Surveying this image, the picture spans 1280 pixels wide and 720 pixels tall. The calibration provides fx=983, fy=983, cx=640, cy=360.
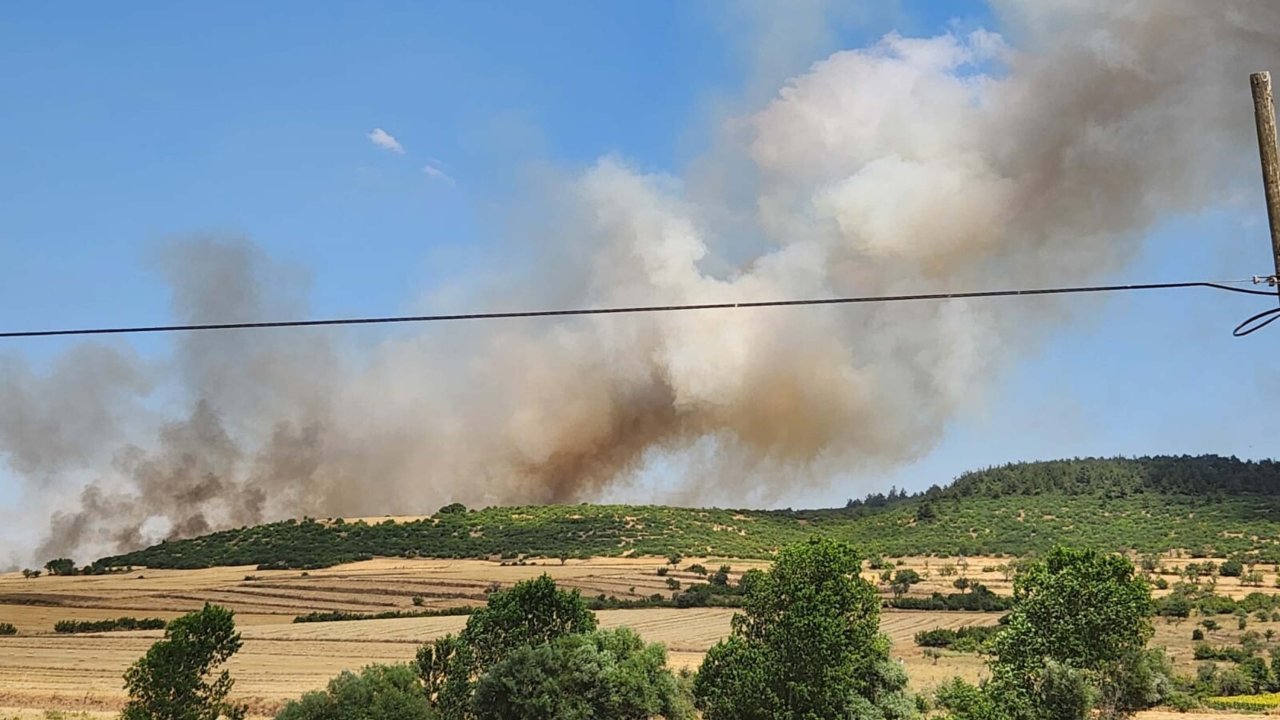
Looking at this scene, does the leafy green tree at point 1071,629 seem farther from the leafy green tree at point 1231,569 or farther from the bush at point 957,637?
the leafy green tree at point 1231,569

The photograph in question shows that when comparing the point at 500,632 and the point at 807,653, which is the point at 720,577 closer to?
the point at 500,632

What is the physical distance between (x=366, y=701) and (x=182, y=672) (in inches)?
379

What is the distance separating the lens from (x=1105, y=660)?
47656 mm

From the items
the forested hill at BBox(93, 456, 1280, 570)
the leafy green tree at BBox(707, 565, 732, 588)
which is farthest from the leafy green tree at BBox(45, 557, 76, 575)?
the leafy green tree at BBox(707, 565, 732, 588)

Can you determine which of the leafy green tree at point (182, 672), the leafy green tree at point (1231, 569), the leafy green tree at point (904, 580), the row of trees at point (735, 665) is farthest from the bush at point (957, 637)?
the leafy green tree at point (182, 672)

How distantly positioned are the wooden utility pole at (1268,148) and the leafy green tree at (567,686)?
1221 inches

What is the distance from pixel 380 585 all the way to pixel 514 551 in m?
31.7

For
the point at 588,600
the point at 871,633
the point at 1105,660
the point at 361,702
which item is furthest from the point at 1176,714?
the point at 588,600

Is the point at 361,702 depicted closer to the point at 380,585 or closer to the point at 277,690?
the point at 277,690

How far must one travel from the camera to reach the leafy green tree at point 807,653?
41.2 m

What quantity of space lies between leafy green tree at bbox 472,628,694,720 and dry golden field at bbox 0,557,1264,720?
20.3 meters

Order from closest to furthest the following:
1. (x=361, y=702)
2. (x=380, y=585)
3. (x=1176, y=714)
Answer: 1. (x=361, y=702)
2. (x=1176, y=714)
3. (x=380, y=585)

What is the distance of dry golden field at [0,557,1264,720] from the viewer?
62.7m

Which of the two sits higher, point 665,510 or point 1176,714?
point 665,510
